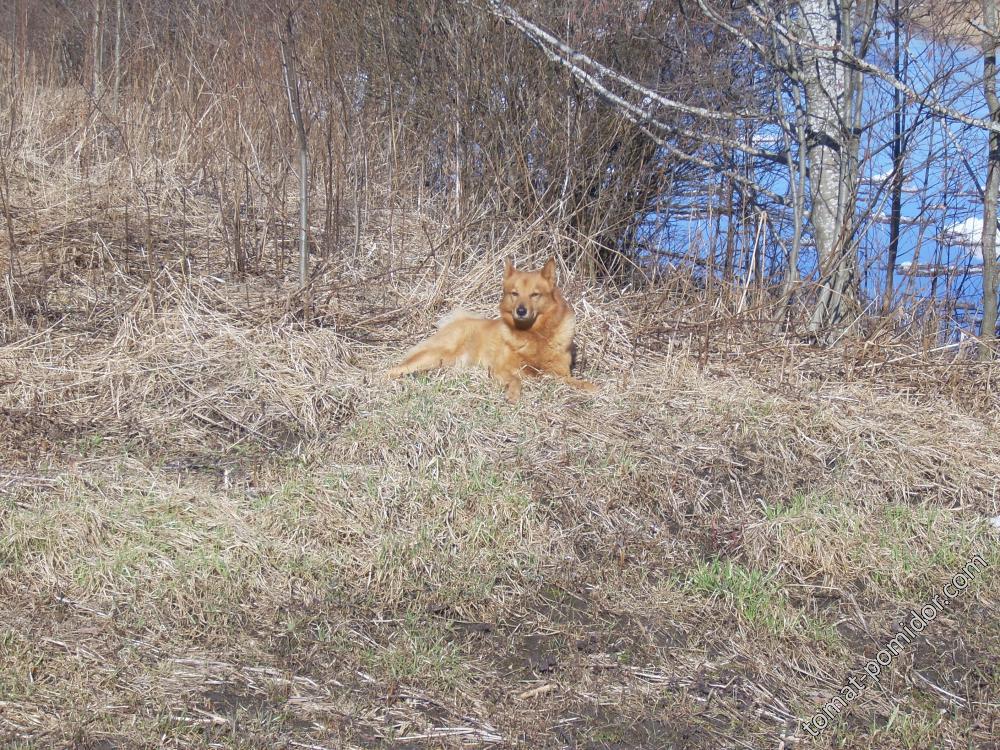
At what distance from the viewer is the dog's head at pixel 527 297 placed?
5934 mm

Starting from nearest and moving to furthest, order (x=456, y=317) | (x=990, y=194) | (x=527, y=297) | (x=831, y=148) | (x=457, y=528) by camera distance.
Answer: (x=457, y=528)
(x=527, y=297)
(x=456, y=317)
(x=990, y=194)
(x=831, y=148)

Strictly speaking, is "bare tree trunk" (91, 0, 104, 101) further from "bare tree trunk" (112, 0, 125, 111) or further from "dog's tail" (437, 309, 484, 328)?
"dog's tail" (437, 309, 484, 328)

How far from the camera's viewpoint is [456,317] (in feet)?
20.9

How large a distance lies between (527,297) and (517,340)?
0.28 metres

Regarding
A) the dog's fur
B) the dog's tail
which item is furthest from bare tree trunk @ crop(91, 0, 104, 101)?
the dog's fur

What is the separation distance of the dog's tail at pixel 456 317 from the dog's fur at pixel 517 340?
0.16 meters

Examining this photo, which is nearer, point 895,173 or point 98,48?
point 895,173

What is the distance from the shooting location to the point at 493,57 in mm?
7980

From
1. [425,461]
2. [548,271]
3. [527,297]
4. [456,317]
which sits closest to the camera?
[425,461]

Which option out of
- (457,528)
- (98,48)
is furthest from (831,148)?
(98,48)

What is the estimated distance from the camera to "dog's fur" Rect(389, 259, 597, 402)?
5.94 metres

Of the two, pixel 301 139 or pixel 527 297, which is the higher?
pixel 301 139

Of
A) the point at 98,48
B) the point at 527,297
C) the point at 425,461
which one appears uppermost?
the point at 98,48

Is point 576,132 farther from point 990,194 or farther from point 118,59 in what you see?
point 118,59
